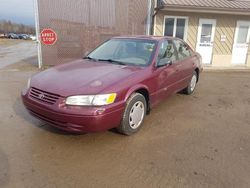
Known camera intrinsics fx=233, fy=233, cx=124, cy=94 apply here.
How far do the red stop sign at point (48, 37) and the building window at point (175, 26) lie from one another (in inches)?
197

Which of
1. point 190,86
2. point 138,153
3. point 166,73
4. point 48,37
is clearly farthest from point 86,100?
point 48,37

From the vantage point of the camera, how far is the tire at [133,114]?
3536 mm

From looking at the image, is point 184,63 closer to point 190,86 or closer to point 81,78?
point 190,86

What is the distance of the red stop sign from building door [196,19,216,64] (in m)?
6.61

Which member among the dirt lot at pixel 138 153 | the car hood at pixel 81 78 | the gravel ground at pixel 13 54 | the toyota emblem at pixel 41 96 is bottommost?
the dirt lot at pixel 138 153

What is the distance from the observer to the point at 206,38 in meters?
11.2

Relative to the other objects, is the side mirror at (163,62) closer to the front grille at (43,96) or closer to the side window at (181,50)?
the side window at (181,50)

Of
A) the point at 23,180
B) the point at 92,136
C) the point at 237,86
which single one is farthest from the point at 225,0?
the point at 23,180

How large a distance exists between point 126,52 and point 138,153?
6.79 feet

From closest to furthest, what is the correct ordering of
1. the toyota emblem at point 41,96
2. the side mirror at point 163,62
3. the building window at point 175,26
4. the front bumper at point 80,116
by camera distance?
the front bumper at point 80,116 < the toyota emblem at point 41,96 < the side mirror at point 163,62 < the building window at point 175,26

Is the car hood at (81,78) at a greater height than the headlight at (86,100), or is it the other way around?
the car hood at (81,78)

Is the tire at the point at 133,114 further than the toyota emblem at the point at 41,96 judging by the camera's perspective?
Yes

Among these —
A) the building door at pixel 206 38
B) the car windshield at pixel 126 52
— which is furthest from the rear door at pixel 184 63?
Answer: the building door at pixel 206 38

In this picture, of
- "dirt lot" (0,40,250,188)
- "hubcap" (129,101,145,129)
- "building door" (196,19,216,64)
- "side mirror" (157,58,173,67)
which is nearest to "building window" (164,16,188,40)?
"building door" (196,19,216,64)
